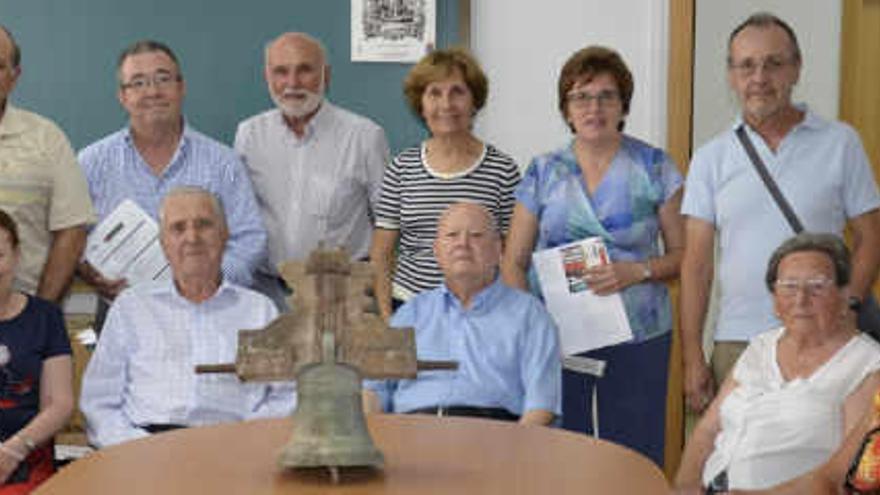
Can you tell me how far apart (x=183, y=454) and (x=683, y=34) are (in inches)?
124

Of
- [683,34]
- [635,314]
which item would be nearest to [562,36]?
[683,34]

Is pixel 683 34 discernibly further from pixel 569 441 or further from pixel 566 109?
pixel 569 441

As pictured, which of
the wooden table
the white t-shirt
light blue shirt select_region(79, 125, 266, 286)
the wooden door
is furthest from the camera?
the wooden door

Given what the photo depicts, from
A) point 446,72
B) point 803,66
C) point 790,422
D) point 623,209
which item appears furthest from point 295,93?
point 803,66

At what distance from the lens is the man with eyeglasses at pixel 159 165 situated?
3.95m

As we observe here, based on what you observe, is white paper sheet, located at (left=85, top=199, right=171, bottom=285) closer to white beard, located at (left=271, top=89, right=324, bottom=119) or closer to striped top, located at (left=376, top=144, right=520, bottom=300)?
white beard, located at (left=271, top=89, right=324, bottom=119)

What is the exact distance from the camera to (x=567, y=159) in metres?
3.86

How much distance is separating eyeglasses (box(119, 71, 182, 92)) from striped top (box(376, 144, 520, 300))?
0.71 meters

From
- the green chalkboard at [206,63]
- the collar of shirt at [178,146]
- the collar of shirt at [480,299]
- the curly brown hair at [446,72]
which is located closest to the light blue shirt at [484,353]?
the collar of shirt at [480,299]

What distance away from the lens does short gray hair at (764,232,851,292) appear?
119 inches

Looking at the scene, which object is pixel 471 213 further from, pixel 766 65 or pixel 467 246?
pixel 766 65

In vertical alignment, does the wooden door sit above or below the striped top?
above

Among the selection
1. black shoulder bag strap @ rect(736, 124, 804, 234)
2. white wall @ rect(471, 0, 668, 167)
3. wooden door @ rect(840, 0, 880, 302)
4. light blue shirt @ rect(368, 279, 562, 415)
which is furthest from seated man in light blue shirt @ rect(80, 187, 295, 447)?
wooden door @ rect(840, 0, 880, 302)

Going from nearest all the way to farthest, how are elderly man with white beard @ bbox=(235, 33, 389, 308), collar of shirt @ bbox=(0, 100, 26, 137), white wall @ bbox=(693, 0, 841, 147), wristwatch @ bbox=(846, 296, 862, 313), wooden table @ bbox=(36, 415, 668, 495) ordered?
1. wooden table @ bbox=(36, 415, 668, 495)
2. wristwatch @ bbox=(846, 296, 862, 313)
3. collar of shirt @ bbox=(0, 100, 26, 137)
4. elderly man with white beard @ bbox=(235, 33, 389, 308)
5. white wall @ bbox=(693, 0, 841, 147)
